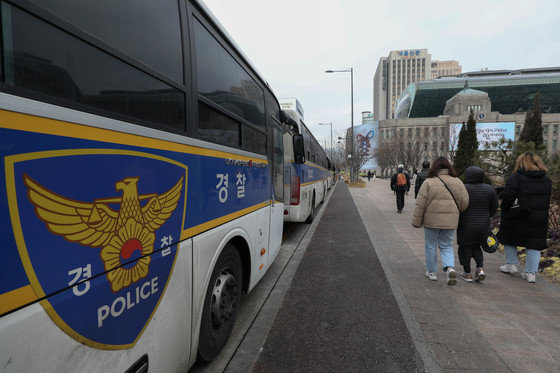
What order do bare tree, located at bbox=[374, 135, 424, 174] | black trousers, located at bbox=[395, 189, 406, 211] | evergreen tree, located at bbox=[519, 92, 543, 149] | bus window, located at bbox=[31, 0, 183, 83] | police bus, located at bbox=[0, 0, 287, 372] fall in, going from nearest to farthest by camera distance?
1. police bus, located at bbox=[0, 0, 287, 372]
2. bus window, located at bbox=[31, 0, 183, 83]
3. black trousers, located at bbox=[395, 189, 406, 211]
4. evergreen tree, located at bbox=[519, 92, 543, 149]
5. bare tree, located at bbox=[374, 135, 424, 174]

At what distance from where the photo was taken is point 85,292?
1181mm

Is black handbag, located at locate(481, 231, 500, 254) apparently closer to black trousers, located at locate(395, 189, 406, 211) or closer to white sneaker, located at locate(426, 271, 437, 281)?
white sneaker, located at locate(426, 271, 437, 281)

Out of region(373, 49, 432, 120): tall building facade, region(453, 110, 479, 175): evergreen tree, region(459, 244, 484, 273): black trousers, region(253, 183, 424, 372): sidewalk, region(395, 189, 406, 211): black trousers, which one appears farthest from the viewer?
region(373, 49, 432, 120): tall building facade

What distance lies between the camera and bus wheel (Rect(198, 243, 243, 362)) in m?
2.30

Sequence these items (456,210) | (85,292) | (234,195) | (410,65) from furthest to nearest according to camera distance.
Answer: (410,65) < (456,210) < (234,195) < (85,292)

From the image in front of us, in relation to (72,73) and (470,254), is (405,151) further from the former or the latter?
(72,73)

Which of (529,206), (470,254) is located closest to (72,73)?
(470,254)

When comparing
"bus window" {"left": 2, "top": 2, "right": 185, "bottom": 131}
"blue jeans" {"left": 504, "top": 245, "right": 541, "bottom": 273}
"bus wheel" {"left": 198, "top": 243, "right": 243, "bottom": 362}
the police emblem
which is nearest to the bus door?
"bus wheel" {"left": 198, "top": 243, "right": 243, "bottom": 362}

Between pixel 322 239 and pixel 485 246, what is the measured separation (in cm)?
353

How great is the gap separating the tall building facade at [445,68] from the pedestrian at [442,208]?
19127 cm

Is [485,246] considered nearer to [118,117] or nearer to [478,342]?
[478,342]

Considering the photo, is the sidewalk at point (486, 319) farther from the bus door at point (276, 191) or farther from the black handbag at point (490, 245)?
the bus door at point (276, 191)

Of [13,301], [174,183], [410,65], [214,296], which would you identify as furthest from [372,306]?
[410,65]

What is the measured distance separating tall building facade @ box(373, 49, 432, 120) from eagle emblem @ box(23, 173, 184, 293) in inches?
6618
